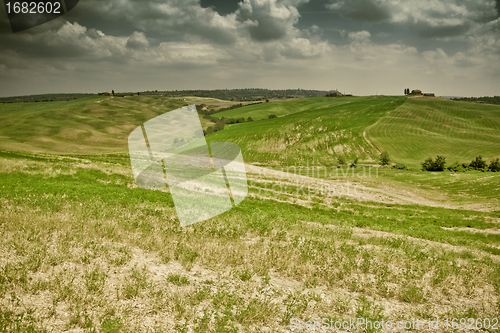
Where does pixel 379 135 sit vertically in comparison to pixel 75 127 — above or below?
below

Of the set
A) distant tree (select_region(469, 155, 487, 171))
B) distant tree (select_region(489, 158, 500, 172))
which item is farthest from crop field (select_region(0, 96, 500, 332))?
distant tree (select_region(469, 155, 487, 171))

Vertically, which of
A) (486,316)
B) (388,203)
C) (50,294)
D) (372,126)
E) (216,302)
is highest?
(372,126)

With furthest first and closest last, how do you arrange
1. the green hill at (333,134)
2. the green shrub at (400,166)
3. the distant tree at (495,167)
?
the green hill at (333,134)
the green shrub at (400,166)
the distant tree at (495,167)

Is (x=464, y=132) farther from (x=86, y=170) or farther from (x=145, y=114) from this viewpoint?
(x=145, y=114)

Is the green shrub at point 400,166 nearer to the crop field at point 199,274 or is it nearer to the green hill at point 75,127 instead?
the crop field at point 199,274

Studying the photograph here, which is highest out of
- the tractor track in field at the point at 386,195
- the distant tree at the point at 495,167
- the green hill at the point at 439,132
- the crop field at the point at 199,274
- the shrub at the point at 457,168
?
the green hill at the point at 439,132

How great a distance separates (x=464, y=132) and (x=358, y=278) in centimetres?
11900

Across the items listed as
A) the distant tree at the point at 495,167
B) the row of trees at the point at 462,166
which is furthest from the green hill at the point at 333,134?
the distant tree at the point at 495,167

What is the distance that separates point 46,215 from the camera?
372 inches

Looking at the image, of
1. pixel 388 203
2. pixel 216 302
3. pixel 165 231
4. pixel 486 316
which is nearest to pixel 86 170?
pixel 165 231

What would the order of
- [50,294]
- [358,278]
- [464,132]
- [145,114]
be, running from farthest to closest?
1. [145,114]
2. [464,132]
3. [358,278]
4. [50,294]

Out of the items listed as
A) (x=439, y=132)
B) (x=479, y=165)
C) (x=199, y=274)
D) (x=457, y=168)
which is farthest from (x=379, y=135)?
(x=199, y=274)

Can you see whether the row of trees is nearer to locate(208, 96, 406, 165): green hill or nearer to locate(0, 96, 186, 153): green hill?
locate(208, 96, 406, 165): green hill

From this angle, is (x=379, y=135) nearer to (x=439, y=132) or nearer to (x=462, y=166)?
(x=439, y=132)
